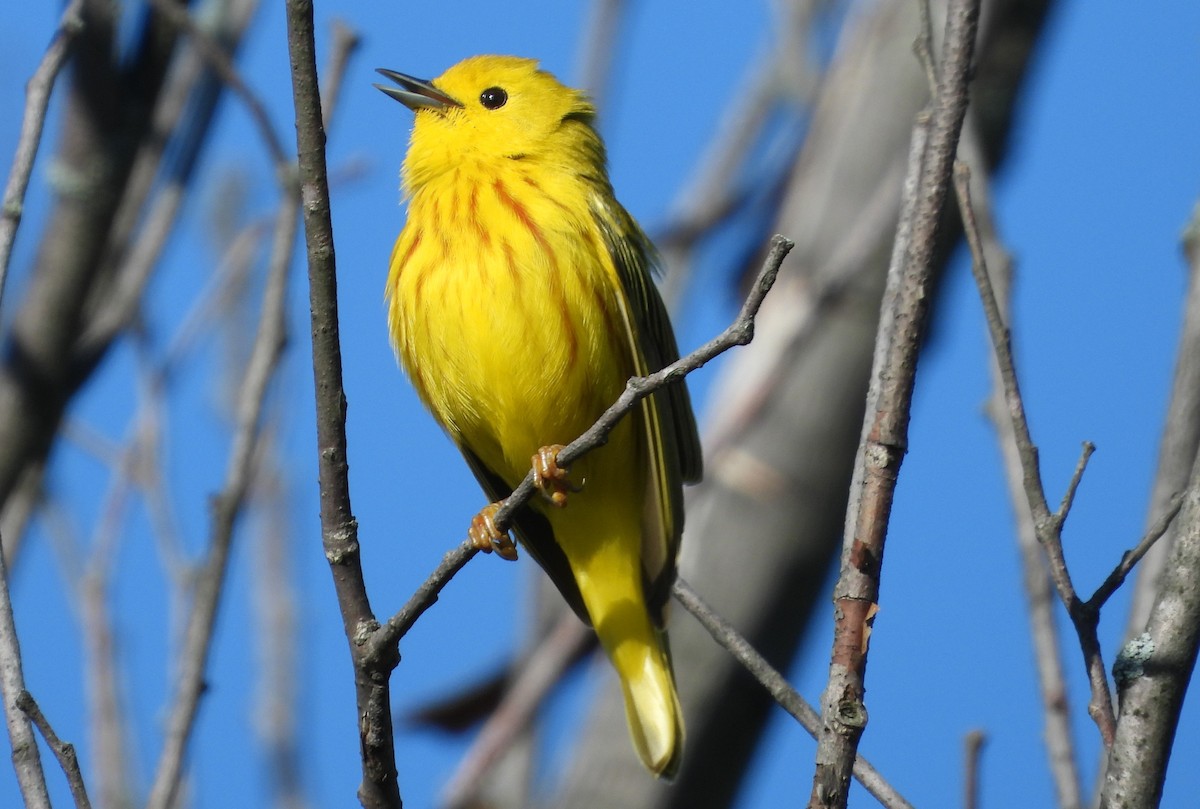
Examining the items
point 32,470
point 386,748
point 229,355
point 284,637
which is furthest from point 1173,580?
point 229,355

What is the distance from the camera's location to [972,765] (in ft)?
8.86

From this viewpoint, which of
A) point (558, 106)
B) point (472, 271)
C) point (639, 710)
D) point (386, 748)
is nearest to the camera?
point (386, 748)

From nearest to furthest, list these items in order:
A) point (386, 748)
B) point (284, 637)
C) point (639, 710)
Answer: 1. point (386, 748)
2. point (639, 710)
3. point (284, 637)

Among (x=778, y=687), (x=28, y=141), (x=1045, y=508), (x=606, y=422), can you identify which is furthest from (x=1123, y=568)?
(x=28, y=141)

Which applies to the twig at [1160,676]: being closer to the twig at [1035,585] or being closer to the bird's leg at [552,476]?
the twig at [1035,585]

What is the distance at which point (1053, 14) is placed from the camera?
5820 millimetres

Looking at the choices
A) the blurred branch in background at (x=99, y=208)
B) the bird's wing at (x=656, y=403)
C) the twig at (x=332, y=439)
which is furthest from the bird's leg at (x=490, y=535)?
the blurred branch in background at (x=99, y=208)

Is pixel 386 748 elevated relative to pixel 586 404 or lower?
lower

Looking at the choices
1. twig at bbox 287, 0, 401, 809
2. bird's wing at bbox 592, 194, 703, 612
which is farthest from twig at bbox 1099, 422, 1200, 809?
bird's wing at bbox 592, 194, 703, 612

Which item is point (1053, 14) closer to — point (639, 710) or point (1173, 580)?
point (639, 710)

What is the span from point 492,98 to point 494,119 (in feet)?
0.47

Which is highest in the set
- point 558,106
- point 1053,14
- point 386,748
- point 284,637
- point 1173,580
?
point 1053,14

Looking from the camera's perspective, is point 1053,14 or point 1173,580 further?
point 1053,14

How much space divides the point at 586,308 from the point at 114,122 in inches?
64.3
